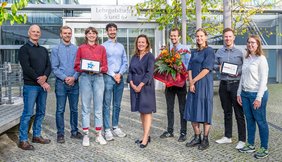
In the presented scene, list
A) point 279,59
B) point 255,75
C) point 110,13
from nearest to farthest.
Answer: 1. point 255,75
2. point 110,13
3. point 279,59

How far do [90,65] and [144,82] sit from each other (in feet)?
3.18

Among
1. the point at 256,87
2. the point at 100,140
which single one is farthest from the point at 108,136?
the point at 256,87

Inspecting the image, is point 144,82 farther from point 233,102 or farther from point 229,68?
point 233,102

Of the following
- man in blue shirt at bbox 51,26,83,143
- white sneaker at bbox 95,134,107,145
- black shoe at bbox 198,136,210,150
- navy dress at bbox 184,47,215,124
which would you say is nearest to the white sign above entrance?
man in blue shirt at bbox 51,26,83,143

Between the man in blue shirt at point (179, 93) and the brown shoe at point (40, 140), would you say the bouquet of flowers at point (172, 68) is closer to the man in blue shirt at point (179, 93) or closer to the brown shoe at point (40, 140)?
the man in blue shirt at point (179, 93)

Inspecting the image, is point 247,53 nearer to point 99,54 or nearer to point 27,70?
point 99,54

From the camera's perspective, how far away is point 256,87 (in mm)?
4336

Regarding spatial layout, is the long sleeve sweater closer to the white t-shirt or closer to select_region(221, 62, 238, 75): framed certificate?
select_region(221, 62, 238, 75): framed certificate

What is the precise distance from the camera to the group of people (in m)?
4.45

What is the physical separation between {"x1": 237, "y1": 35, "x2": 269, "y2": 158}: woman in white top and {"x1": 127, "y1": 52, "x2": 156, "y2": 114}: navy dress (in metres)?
1.48

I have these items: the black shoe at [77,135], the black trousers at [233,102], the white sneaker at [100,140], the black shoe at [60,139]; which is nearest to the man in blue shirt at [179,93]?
the black trousers at [233,102]

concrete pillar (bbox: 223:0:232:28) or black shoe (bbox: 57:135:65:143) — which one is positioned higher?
concrete pillar (bbox: 223:0:232:28)

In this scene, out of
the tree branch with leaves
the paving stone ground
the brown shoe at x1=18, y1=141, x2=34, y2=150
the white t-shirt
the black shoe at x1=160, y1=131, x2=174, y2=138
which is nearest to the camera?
the tree branch with leaves

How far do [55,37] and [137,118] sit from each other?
39.7 ft
